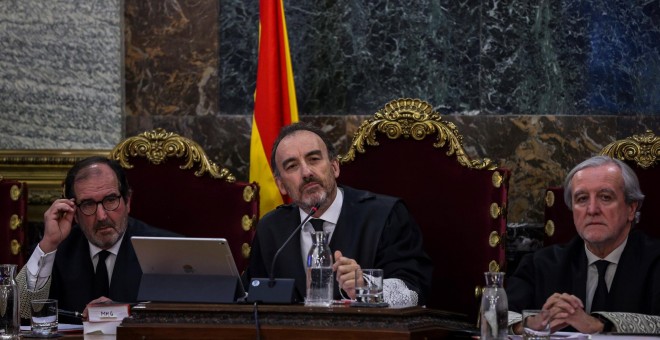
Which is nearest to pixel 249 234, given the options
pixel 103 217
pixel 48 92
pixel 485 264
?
pixel 103 217

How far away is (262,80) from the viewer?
5328 mm

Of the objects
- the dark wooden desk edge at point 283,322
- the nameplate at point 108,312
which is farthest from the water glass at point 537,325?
the nameplate at point 108,312

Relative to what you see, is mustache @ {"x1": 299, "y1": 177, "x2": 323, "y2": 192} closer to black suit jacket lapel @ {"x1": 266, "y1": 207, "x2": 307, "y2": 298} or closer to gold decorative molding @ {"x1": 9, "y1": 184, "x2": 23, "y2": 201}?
black suit jacket lapel @ {"x1": 266, "y1": 207, "x2": 307, "y2": 298}

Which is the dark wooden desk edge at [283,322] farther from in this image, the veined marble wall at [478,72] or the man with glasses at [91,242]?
the veined marble wall at [478,72]

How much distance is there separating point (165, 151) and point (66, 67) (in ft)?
2.75

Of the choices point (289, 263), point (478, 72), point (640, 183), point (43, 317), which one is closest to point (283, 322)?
point (43, 317)

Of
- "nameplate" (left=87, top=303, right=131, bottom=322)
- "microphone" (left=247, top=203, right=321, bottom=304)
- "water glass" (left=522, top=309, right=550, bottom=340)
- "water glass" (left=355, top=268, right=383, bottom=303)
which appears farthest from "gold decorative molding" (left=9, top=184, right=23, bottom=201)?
"water glass" (left=522, top=309, right=550, bottom=340)

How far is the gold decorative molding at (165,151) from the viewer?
5051 millimetres

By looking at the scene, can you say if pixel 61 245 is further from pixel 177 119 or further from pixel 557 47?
pixel 557 47

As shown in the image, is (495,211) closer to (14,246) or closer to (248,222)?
(248,222)

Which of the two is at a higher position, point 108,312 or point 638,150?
point 638,150

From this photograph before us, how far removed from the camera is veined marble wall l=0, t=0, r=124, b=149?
219 inches

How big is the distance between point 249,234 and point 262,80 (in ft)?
2.61

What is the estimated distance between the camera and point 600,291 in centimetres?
423
